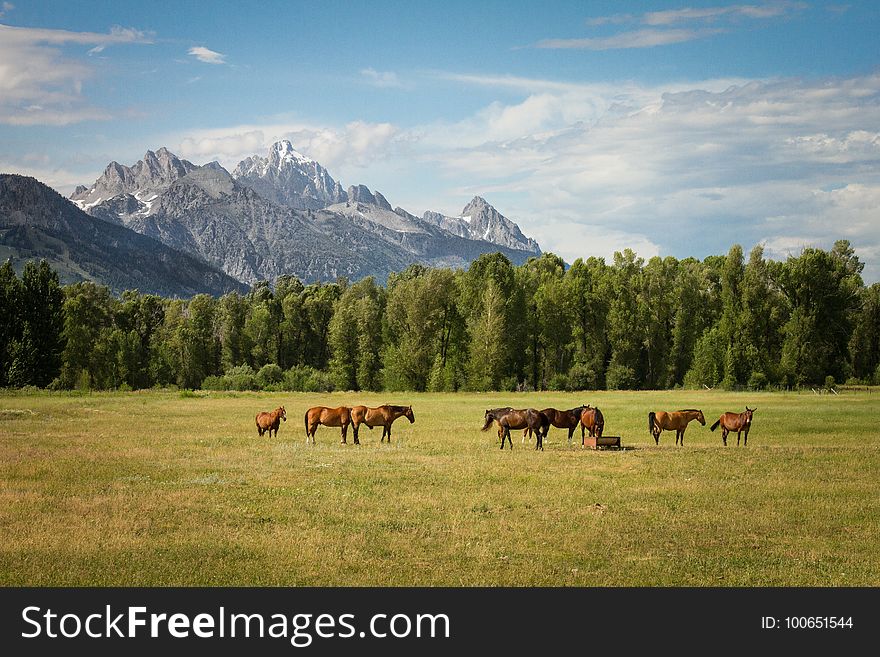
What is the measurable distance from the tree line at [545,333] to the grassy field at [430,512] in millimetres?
55902

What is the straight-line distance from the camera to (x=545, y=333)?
3925 inches

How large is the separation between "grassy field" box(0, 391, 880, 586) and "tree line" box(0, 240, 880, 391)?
55902mm

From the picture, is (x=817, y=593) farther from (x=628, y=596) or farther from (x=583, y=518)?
(x=583, y=518)

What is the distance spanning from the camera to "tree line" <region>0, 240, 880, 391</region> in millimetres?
87375

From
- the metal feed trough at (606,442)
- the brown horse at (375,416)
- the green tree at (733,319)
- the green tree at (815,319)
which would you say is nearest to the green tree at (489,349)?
the green tree at (733,319)

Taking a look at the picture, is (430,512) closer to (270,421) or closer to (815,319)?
(270,421)

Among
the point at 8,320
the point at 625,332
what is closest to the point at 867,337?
the point at 625,332

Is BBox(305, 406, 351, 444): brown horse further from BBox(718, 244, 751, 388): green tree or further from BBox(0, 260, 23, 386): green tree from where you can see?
BBox(718, 244, 751, 388): green tree

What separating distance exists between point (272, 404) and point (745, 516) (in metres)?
50.8

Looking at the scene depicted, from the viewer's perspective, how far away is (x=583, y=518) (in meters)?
18.7

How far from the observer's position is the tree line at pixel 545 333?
8738 centimetres

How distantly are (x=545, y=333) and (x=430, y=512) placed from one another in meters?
81.9

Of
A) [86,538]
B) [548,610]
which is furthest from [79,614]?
[548,610]

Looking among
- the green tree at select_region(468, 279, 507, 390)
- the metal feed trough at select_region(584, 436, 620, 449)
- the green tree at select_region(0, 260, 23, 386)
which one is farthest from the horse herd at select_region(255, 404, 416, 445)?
the green tree at select_region(0, 260, 23, 386)
